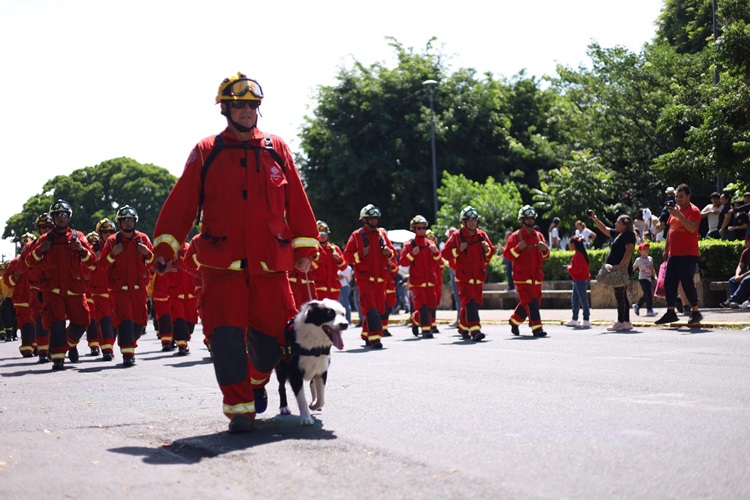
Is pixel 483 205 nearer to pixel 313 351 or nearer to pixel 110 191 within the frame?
pixel 313 351

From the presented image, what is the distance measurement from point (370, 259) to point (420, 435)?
39.4 ft

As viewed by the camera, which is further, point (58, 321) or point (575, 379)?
point (58, 321)

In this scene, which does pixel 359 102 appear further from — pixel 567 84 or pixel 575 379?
pixel 575 379

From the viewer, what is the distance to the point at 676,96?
1425 inches

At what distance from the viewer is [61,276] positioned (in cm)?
1558

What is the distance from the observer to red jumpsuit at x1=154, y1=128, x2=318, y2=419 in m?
7.58

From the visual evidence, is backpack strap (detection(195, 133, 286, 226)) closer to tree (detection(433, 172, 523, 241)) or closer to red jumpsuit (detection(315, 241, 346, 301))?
red jumpsuit (detection(315, 241, 346, 301))

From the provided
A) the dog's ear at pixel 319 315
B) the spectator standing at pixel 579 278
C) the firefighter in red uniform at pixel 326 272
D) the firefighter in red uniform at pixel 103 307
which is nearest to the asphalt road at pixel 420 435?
the dog's ear at pixel 319 315

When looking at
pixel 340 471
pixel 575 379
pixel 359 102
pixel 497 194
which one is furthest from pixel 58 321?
pixel 359 102

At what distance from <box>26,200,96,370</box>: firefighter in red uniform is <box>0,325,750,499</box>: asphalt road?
2.49 metres

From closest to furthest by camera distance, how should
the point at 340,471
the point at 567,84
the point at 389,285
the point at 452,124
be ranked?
the point at 340,471 → the point at 389,285 → the point at 567,84 → the point at 452,124

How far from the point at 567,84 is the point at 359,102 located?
35.1 ft

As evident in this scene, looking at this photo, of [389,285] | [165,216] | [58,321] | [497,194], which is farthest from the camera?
[497,194]

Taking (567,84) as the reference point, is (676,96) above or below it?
below
